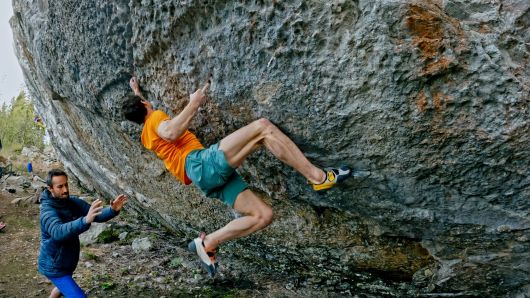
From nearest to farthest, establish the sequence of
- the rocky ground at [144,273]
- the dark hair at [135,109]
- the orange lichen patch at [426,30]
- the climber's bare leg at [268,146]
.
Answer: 1. the orange lichen patch at [426,30]
2. the climber's bare leg at [268,146]
3. the dark hair at [135,109]
4. the rocky ground at [144,273]

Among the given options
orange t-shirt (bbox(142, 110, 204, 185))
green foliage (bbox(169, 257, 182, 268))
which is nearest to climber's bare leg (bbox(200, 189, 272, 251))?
orange t-shirt (bbox(142, 110, 204, 185))

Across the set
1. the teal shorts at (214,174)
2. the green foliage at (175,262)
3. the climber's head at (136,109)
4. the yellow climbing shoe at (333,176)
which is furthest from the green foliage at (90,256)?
the yellow climbing shoe at (333,176)

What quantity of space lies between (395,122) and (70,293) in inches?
152

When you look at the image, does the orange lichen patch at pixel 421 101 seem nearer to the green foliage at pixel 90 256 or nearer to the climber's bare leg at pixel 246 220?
the climber's bare leg at pixel 246 220


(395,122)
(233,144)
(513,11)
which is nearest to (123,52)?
(233,144)

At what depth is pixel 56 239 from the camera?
441cm

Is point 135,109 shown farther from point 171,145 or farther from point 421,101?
point 421,101

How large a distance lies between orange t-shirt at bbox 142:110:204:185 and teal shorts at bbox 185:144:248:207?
5.3 inches

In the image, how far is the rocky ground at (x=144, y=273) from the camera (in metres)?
6.02

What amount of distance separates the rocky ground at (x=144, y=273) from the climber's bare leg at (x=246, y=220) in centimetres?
188

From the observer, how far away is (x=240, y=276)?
6.53 meters

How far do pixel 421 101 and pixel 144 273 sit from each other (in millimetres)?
4905

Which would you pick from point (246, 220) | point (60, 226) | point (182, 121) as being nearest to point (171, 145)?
point (182, 121)

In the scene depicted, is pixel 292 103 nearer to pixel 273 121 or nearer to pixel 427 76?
pixel 273 121
